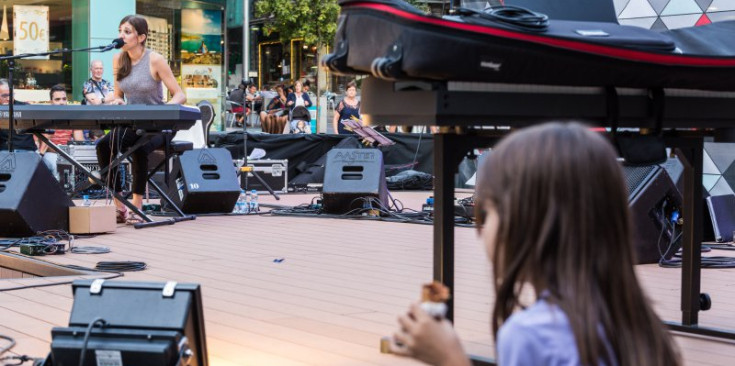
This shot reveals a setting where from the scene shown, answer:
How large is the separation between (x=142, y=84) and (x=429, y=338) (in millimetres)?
7056

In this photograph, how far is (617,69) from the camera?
2949 millimetres

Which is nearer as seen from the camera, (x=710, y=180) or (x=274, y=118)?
(x=710, y=180)

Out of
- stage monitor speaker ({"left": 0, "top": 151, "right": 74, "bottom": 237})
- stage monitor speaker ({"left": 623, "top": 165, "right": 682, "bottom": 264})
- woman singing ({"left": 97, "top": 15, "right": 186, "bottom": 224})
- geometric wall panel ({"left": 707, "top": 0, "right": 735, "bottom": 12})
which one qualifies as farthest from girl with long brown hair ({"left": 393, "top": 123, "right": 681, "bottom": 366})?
geometric wall panel ({"left": 707, "top": 0, "right": 735, "bottom": 12})

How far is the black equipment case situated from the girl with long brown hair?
129cm

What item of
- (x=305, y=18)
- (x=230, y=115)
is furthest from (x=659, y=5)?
(x=305, y=18)

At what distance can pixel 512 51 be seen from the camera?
276 centimetres

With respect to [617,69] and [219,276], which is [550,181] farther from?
[219,276]

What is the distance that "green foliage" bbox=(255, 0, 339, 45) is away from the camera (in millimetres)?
30766

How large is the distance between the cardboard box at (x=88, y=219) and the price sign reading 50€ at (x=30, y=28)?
13228 mm

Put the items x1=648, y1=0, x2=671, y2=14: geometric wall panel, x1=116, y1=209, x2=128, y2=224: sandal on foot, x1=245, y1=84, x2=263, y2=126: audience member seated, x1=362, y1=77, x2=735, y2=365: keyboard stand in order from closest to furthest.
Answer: x1=362, y1=77, x2=735, y2=365: keyboard stand, x1=116, y1=209, x2=128, y2=224: sandal on foot, x1=648, y1=0, x2=671, y2=14: geometric wall panel, x1=245, y1=84, x2=263, y2=126: audience member seated

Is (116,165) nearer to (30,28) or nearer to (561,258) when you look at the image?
(561,258)

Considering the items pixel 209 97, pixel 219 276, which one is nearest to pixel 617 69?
pixel 219 276

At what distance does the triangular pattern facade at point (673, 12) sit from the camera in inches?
417

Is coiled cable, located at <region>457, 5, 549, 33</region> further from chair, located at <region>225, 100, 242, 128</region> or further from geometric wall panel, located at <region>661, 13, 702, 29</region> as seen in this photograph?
chair, located at <region>225, 100, 242, 128</region>
